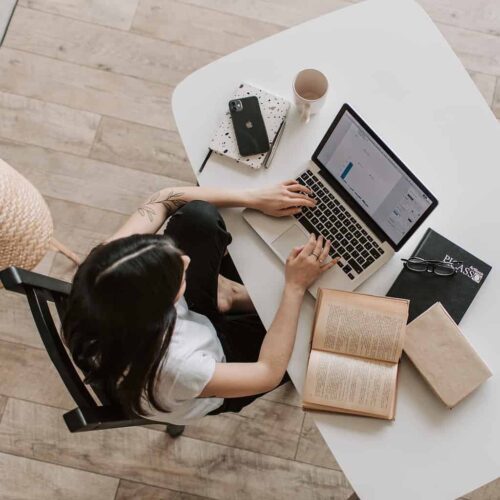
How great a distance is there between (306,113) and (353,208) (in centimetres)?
23

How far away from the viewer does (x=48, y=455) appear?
1.73 meters

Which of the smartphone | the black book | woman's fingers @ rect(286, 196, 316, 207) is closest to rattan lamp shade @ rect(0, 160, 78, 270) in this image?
the smartphone

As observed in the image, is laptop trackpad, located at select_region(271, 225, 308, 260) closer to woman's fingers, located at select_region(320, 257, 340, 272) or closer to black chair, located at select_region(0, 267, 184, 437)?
woman's fingers, located at select_region(320, 257, 340, 272)

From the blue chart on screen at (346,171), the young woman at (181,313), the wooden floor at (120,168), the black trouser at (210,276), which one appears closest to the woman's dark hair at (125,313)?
the young woman at (181,313)

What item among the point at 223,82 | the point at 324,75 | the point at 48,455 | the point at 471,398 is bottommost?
the point at 48,455

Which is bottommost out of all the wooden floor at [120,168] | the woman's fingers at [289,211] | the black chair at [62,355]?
the wooden floor at [120,168]

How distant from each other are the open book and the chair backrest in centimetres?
36

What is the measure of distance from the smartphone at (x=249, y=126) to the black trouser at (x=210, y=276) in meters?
0.16

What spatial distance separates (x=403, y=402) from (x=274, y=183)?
51 centimetres

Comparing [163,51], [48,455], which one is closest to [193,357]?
[48,455]

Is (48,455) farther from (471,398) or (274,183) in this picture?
(471,398)

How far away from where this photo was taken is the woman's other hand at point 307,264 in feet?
3.82

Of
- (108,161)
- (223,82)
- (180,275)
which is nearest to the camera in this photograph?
(180,275)

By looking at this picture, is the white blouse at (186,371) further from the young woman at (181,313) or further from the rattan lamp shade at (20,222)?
the rattan lamp shade at (20,222)
